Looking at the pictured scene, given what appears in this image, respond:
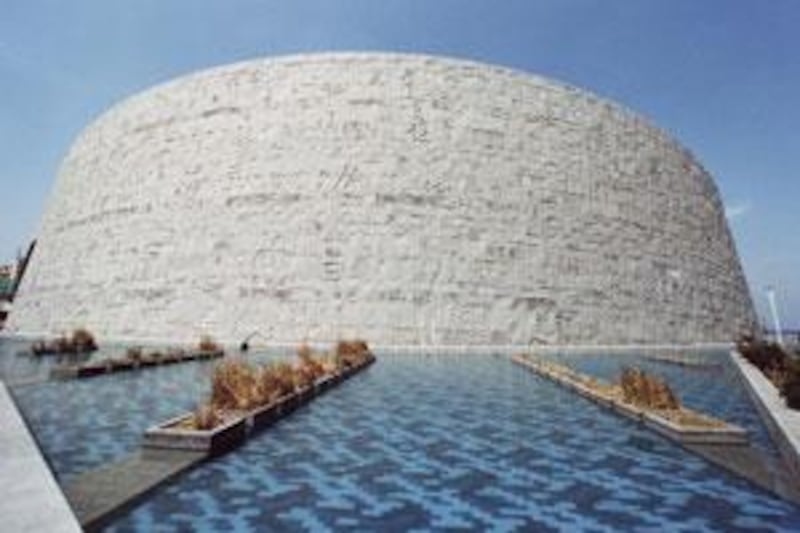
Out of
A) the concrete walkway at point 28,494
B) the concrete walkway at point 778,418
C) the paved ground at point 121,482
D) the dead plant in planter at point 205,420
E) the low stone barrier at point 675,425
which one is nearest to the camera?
the concrete walkway at point 28,494

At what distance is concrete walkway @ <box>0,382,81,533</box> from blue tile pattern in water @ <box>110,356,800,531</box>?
1.70ft

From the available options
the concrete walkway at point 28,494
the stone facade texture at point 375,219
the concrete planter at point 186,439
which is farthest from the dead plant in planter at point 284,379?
the stone facade texture at point 375,219

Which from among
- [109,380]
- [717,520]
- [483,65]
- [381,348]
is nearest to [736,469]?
[717,520]

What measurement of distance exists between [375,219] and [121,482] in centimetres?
2102

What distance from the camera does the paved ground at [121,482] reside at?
5074 millimetres

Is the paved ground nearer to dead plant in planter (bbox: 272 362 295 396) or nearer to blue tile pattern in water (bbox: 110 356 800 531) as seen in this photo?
blue tile pattern in water (bbox: 110 356 800 531)

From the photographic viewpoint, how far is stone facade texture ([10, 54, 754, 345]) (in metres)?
25.9

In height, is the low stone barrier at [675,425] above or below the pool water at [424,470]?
above

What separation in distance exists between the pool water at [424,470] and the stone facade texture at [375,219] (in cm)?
1373

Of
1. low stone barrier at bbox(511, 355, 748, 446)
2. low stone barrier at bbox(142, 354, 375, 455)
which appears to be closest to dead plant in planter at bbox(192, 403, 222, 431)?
low stone barrier at bbox(142, 354, 375, 455)

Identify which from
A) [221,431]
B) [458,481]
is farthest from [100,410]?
[458,481]

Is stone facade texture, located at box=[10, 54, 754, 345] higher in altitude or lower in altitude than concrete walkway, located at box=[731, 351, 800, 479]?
higher

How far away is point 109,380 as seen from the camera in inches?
557

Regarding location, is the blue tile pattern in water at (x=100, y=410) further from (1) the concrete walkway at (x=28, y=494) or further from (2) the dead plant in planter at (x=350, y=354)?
(2) the dead plant in planter at (x=350, y=354)
